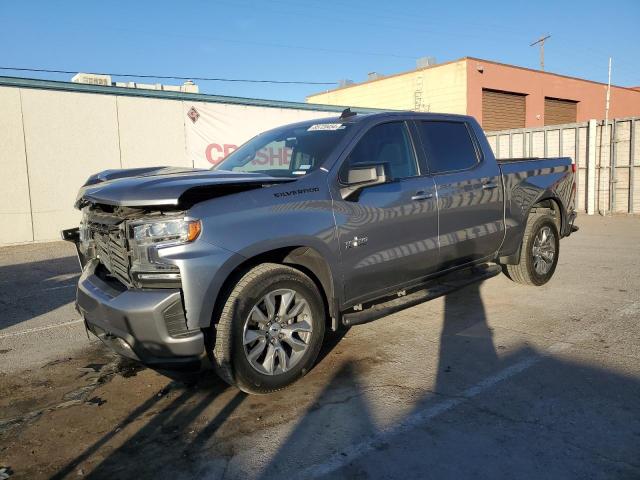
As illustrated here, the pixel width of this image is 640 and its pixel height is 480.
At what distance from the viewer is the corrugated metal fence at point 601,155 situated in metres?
13.8

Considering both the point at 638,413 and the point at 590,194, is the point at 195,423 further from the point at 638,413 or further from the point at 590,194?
the point at 590,194

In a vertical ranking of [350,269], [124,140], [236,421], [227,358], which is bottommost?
[236,421]

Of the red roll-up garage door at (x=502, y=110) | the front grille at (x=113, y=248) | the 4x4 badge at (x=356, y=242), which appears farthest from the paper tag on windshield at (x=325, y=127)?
the red roll-up garage door at (x=502, y=110)

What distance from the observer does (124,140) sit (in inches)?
528

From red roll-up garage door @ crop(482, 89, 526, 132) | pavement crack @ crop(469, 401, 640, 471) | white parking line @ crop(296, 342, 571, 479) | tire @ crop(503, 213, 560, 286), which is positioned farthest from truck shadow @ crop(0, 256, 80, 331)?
red roll-up garage door @ crop(482, 89, 526, 132)

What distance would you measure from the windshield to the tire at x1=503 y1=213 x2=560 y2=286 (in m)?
2.85

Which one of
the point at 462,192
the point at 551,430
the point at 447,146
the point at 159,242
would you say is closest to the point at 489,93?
the point at 447,146

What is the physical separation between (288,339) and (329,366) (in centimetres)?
61

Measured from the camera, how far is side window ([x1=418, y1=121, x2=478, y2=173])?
188 inches

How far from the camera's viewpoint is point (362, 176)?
3.88 meters

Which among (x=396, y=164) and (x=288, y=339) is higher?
(x=396, y=164)

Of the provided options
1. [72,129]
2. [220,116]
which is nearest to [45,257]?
[72,129]

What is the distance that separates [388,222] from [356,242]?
1.26 feet

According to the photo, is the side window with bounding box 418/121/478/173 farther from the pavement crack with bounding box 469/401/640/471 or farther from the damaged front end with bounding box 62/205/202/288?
the damaged front end with bounding box 62/205/202/288
